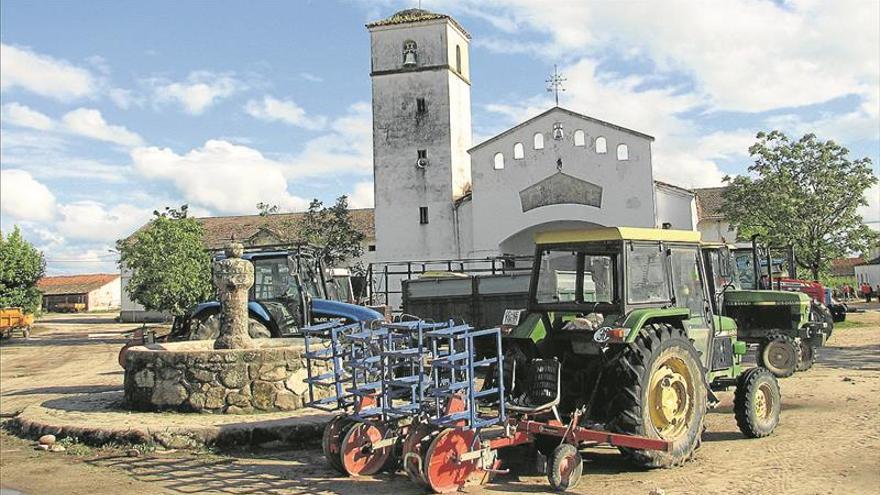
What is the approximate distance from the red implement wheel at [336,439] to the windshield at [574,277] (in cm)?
217

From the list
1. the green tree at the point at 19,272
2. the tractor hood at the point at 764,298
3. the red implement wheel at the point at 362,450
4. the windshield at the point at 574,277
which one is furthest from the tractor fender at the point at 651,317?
the green tree at the point at 19,272

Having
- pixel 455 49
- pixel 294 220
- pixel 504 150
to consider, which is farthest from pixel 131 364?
pixel 294 220

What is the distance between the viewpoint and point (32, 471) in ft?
27.1

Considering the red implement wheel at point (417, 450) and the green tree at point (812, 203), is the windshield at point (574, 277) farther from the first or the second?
the green tree at point (812, 203)

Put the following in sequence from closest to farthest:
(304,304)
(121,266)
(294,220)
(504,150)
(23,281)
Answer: (304,304) < (504,150) < (23,281) < (121,266) < (294,220)

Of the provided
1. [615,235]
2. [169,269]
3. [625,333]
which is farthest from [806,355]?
[169,269]

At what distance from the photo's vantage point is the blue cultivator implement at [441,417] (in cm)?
654

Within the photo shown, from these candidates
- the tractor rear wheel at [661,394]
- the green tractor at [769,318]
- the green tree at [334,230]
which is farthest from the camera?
the green tree at [334,230]

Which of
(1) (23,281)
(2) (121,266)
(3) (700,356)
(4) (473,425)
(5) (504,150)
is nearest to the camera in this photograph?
(4) (473,425)

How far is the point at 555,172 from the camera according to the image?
32281 millimetres

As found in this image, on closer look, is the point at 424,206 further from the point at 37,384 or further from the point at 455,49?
the point at 37,384

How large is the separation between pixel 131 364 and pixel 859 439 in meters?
8.46

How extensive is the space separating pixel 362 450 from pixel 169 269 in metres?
26.8

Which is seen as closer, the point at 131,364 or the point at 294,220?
the point at 131,364
